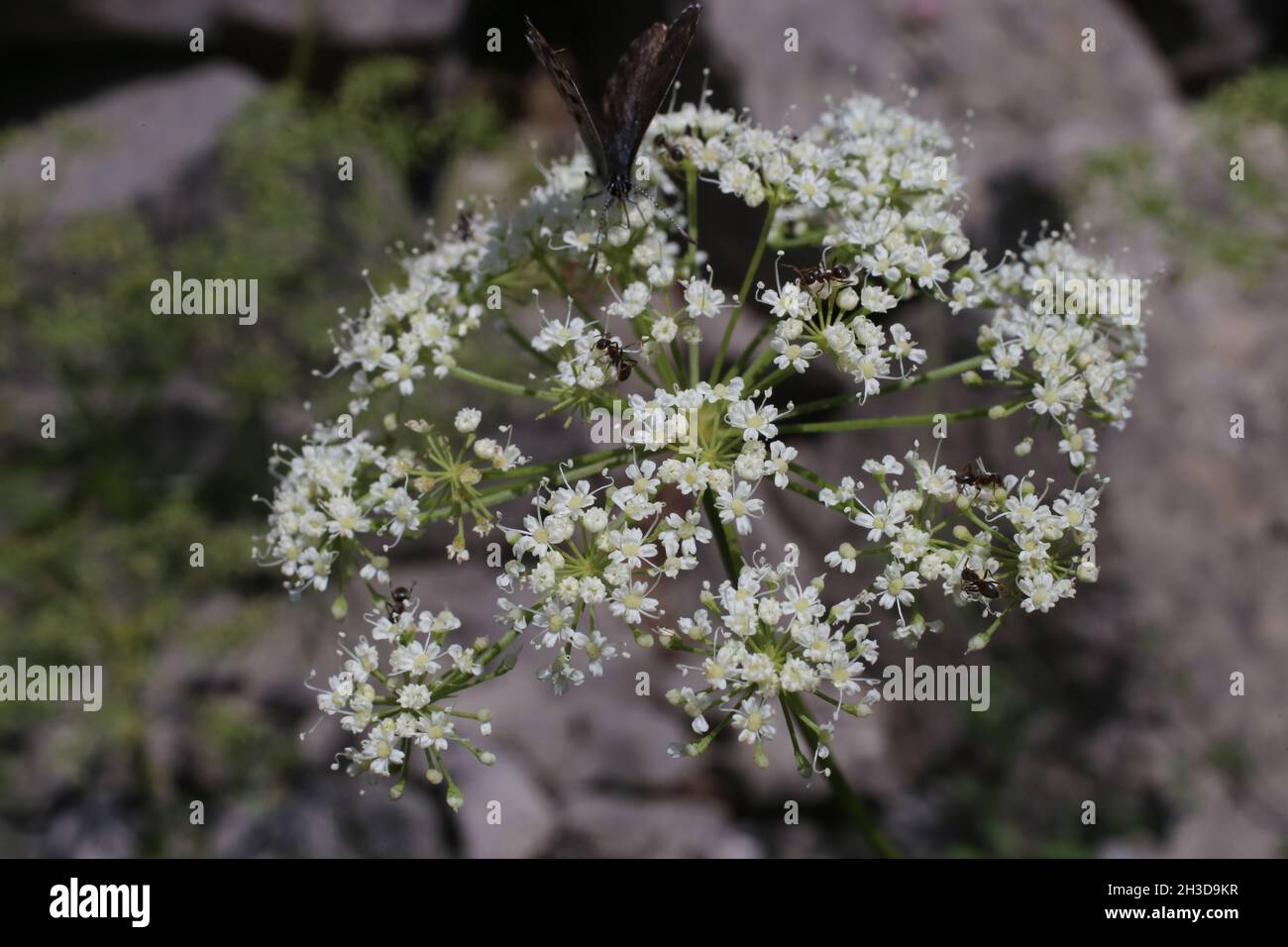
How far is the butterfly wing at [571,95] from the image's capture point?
10.2ft

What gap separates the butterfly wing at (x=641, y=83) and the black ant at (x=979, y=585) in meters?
1.63

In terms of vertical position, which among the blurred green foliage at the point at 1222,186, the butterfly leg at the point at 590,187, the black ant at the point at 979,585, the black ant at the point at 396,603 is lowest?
the black ant at the point at 979,585

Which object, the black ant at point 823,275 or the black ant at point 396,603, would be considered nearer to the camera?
the black ant at point 823,275

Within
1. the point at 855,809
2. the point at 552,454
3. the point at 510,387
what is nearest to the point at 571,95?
the point at 510,387

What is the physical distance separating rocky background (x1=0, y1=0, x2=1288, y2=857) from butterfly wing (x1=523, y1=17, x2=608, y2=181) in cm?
402

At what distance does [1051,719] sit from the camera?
6895 millimetres

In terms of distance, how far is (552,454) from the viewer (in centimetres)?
817

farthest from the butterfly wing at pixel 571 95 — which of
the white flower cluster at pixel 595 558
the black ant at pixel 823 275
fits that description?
the white flower cluster at pixel 595 558

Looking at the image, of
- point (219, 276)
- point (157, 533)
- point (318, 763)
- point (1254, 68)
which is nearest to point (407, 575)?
point (318, 763)

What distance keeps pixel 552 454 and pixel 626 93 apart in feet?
17.0

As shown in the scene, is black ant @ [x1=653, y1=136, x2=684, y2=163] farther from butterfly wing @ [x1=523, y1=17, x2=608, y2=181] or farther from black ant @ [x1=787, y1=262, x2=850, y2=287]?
black ant @ [x1=787, y1=262, x2=850, y2=287]

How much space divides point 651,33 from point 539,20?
723cm

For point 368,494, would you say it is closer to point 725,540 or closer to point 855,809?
point 725,540

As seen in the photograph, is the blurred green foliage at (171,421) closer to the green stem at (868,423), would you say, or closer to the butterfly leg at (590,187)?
the butterfly leg at (590,187)
